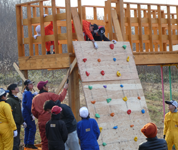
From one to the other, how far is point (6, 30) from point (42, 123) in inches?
1010

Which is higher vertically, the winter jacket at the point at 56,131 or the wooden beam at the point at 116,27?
the wooden beam at the point at 116,27

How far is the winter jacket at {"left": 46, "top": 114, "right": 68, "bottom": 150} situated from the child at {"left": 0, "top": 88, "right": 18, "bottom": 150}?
1143 mm

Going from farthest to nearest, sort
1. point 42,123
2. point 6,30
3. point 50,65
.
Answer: point 6,30 < point 50,65 < point 42,123

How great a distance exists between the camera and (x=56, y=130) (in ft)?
15.9

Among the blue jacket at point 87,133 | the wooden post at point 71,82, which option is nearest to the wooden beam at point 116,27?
the wooden post at point 71,82

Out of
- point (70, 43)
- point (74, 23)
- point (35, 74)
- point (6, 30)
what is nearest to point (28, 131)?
point (70, 43)

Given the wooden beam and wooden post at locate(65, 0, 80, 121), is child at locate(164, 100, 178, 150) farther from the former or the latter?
the wooden beam

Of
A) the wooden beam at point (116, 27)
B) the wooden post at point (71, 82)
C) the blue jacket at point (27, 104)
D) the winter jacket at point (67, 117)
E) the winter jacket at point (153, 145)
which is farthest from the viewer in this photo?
the wooden beam at point (116, 27)

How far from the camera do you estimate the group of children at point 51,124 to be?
489cm

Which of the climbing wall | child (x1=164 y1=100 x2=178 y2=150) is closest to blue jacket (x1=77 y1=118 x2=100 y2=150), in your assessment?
the climbing wall

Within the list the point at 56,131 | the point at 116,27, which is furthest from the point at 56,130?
the point at 116,27

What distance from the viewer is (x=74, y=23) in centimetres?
721

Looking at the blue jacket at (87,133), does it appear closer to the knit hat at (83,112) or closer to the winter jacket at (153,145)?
the knit hat at (83,112)

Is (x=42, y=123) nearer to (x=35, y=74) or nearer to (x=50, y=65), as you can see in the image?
(x=50, y=65)
